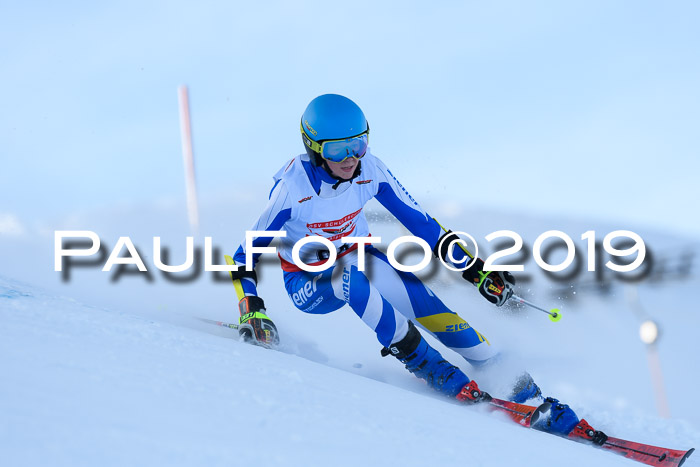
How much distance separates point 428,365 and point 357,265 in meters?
0.70

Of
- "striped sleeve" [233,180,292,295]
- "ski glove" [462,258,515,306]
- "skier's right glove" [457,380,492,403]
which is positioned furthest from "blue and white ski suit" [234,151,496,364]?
"skier's right glove" [457,380,492,403]

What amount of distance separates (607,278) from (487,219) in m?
3.85

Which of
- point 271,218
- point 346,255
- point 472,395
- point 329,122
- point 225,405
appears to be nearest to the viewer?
point 225,405

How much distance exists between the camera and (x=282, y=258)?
4.29 metres

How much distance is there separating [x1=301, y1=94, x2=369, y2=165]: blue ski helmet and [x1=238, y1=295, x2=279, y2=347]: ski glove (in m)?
0.90

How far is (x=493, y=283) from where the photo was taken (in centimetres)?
391

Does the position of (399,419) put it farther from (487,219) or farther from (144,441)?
(487,219)

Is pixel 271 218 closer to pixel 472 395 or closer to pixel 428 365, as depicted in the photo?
pixel 428 365

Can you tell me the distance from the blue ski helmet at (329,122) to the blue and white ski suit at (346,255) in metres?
0.20

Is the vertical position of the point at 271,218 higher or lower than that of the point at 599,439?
higher

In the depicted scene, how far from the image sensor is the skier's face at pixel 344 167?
3.74 metres

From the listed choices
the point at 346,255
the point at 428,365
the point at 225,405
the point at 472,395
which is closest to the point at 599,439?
the point at 472,395

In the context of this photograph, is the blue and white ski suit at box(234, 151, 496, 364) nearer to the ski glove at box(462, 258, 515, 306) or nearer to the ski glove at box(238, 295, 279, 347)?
the ski glove at box(238, 295, 279, 347)

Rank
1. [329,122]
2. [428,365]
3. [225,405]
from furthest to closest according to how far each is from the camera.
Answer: [428,365] < [329,122] < [225,405]
